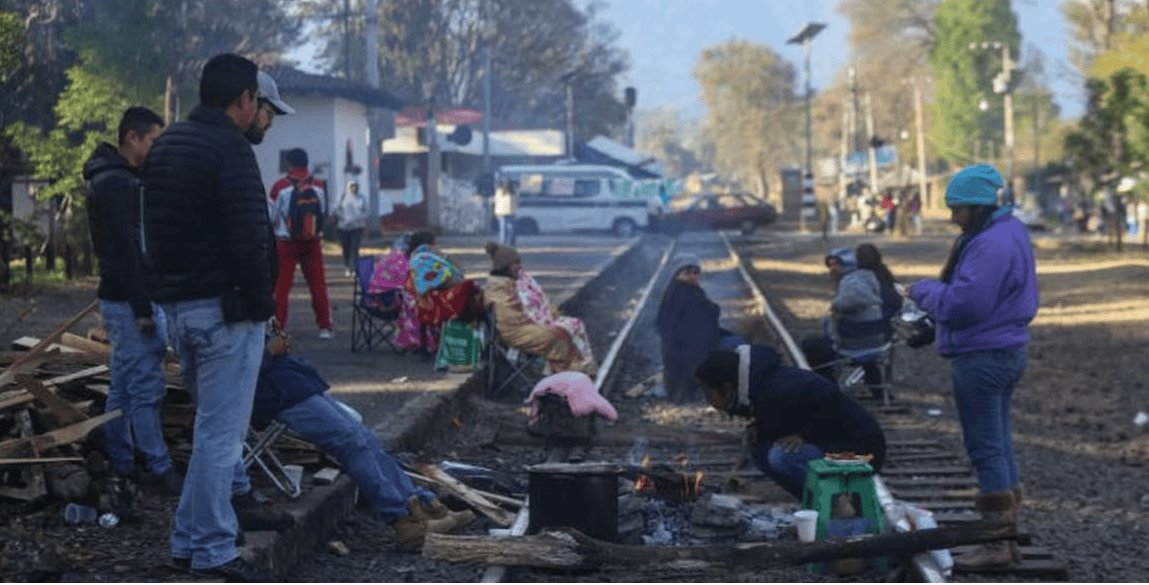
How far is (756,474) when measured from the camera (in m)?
10.9

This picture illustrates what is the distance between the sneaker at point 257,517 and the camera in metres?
7.70

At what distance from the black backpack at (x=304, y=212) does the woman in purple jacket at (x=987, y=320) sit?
7918 millimetres

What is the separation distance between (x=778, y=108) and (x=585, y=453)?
122920 mm

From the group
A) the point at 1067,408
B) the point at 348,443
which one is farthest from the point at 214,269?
the point at 1067,408

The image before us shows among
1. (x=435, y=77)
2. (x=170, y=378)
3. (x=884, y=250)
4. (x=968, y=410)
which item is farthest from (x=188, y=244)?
(x=435, y=77)

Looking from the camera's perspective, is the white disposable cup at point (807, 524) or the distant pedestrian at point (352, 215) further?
the distant pedestrian at point (352, 215)

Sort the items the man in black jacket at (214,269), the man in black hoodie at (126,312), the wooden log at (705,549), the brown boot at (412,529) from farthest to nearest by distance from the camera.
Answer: the brown boot at (412,529) < the man in black hoodie at (126,312) < the wooden log at (705,549) < the man in black jacket at (214,269)

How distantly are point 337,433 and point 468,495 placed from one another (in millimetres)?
1181

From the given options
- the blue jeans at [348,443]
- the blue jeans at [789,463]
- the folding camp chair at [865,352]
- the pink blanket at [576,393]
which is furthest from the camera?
the folding camp chair at [865,352]

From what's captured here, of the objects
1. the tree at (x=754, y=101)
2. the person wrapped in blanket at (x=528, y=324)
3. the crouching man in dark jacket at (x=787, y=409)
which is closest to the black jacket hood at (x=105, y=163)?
the crouching man in dark jacket at (x=787, y=409)

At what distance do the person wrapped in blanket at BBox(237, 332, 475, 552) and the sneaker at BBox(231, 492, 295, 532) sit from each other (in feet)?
1.56

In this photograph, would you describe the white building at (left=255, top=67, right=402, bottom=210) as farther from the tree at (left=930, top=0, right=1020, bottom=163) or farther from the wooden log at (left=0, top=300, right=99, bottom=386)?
the tree at (left=930, top=0, right=1020, bottom=163)

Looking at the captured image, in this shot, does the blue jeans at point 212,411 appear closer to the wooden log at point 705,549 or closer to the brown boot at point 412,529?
the wooden log at point 705,549

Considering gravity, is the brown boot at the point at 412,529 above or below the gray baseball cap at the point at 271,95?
below
